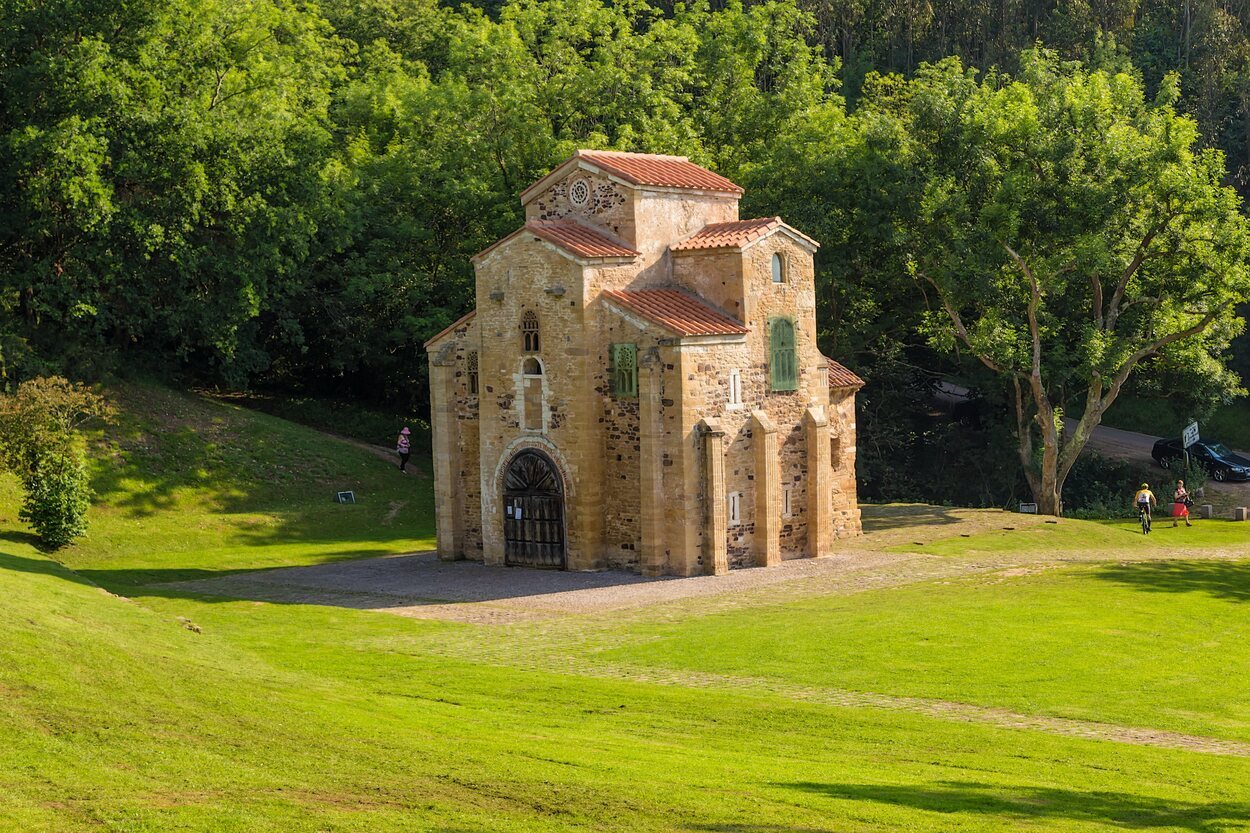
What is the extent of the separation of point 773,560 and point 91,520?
21.3 m

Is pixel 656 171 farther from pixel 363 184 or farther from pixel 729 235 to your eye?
pixel 363 184

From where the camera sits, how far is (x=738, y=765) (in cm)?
1984

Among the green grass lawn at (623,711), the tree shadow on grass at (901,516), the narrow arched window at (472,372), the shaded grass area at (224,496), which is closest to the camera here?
the green grass lawn at (623,711)

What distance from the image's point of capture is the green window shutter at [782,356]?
1606 inches

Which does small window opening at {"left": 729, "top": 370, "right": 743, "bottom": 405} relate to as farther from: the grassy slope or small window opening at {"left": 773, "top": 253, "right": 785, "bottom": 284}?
the grassy slope

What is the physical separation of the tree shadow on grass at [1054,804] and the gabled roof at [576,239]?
22.6 metres

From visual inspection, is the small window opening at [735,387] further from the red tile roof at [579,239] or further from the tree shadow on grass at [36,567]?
the tree shadow on grass at [36,567]

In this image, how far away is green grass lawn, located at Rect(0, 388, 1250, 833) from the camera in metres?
17.1

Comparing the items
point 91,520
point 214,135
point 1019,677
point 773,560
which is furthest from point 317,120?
point 1019,677

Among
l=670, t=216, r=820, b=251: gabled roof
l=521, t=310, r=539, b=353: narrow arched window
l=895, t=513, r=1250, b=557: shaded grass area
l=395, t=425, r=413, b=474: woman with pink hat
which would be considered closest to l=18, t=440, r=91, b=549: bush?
l=521, t=310, r=539, b=353: narrow arched window

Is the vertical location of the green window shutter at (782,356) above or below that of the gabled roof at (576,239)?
below

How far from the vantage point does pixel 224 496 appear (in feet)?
162

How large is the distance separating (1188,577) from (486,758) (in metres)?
24.3

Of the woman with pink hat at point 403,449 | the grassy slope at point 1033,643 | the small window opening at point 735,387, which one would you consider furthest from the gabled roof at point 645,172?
the woman with pink hat at point 403,449
